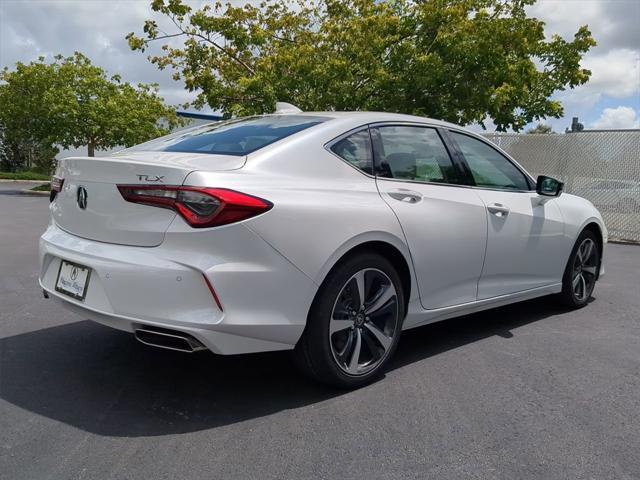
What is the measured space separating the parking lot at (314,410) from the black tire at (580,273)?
72 cm

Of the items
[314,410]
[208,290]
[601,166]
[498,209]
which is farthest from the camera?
[601,166]

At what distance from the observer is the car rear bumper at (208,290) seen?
114 inches

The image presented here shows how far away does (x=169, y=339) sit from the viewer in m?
3.01

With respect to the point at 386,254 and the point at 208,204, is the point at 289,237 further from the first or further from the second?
the point at 386,254

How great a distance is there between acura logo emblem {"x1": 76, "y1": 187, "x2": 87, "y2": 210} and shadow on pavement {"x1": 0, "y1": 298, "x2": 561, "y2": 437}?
100 cm

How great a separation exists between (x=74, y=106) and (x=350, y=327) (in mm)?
24610

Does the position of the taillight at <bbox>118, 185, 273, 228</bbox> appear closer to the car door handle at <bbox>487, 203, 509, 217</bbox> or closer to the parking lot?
the parking lot

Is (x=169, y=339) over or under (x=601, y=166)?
under

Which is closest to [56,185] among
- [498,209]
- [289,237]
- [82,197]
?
[82,197]

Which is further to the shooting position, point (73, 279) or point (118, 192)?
point (73, 279)

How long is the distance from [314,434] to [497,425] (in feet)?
Answer: 3.04

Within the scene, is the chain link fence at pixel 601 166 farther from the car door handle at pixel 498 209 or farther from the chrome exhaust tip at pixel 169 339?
the chrome exhaust tip at pixel 169 339

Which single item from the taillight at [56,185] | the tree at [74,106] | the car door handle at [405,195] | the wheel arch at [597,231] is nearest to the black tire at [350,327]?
the car door handle at [405,195]

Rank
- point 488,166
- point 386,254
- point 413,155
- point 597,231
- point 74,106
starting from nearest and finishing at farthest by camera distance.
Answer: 1. point 386,254
2. point 413,155
3. point 488,166
4. point 597,231
5. point 74,106
